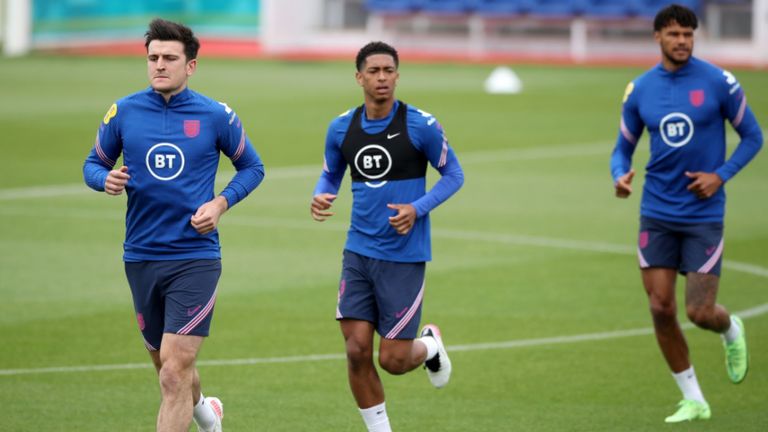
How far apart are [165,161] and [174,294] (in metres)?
0.73

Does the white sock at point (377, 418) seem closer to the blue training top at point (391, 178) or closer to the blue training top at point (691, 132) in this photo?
the blue training top at point (391, 178)

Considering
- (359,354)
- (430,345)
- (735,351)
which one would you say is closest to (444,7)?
(735,351)

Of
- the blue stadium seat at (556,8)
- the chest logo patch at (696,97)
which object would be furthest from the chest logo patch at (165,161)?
the blue stadium seat at (556,8)

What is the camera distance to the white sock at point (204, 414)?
28.1 ft

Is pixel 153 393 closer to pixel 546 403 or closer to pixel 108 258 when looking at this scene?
pixel 546 403

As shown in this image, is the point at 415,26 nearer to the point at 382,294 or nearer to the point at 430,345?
the point at 430,345

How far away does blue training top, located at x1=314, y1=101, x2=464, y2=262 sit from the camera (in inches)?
343

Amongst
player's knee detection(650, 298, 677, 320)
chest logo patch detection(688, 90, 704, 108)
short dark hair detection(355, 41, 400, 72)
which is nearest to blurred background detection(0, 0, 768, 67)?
chest logo patch detection(688, 90, 704, 108)

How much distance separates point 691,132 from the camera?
9977 millimetres

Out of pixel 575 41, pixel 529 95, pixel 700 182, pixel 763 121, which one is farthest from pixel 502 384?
pixel 575 41

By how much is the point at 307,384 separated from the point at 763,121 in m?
22.0

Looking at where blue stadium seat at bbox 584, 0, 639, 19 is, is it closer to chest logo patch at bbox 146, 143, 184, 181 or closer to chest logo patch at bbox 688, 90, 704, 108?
chest logo patch at bbox 688, 90, 704, 108

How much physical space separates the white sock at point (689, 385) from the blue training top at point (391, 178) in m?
2.20

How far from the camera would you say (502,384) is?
10.8 metres
